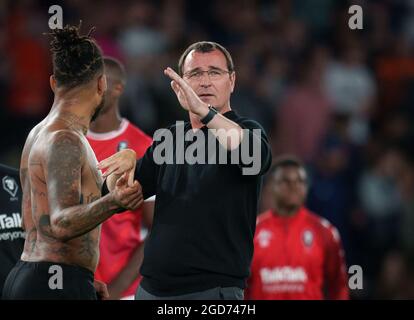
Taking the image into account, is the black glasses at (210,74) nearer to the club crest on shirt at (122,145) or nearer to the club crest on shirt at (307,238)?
the club crest on shirt at (122,145)

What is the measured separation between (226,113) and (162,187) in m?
0.47

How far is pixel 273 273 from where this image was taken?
7668 mm

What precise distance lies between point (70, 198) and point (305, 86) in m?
6.46

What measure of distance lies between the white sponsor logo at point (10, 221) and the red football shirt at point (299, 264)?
7.79 ft

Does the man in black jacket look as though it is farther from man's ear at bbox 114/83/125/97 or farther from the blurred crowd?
the blurred crowd

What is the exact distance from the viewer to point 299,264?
7676 mm

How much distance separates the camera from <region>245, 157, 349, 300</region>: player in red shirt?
7.59 meters

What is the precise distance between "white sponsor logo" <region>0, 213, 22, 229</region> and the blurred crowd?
390cm

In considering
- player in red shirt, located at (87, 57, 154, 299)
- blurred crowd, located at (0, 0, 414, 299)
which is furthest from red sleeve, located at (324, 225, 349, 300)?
blurred crowd, located at (0, 0, 414, 299)

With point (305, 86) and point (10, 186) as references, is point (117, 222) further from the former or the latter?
point (305, 86)

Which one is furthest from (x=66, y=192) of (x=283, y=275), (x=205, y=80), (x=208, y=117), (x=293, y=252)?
(x=293, y=252)
